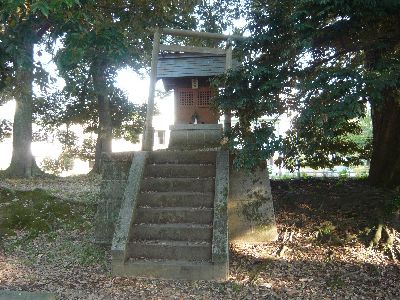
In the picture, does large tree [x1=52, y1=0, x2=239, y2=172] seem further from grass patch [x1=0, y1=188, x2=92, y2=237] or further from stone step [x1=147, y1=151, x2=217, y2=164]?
grass patch [x1=0, y1=188, x2=92, y2=237]

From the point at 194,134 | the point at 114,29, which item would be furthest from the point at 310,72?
the point at 194,134

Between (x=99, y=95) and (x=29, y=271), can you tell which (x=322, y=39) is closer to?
(x=29, y=271)

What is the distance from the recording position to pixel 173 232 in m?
5.25

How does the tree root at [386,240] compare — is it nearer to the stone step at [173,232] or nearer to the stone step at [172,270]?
the stone step at [172,270]

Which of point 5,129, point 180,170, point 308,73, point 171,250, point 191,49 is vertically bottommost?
point 171,250

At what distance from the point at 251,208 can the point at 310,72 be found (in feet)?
8.11

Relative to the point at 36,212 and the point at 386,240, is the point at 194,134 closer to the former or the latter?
the point at 36,212

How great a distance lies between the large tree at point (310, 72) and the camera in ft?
13.5

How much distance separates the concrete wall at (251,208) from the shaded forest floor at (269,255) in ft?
0.73

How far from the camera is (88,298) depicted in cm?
426

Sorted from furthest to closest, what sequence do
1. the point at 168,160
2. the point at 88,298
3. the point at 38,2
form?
the point at 168,160, the point at 88,298, the point at 38,2

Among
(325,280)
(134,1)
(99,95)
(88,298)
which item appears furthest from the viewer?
(99,95)

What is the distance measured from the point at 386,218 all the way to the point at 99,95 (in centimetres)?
1316

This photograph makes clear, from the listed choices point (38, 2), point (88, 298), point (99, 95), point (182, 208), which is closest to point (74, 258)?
point (88, 298)
